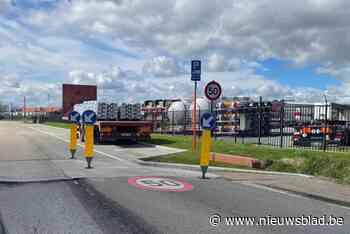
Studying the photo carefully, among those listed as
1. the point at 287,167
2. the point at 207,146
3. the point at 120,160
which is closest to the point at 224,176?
the point at 207,146

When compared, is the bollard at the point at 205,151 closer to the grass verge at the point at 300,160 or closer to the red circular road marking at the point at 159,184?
the red circular road marking at the point at 159,184

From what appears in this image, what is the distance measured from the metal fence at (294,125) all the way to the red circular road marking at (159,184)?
6.87 meters

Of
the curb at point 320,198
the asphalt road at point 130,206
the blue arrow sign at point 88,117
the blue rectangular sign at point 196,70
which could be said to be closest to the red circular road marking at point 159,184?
the asphalt road at point 130,206

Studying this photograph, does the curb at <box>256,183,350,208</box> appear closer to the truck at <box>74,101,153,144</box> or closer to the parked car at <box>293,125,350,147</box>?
the parked car at <box>293,125,350,147</box>

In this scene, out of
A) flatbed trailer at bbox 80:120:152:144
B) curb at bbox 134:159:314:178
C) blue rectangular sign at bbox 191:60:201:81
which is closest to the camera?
curb at bbox 134:159:314:178

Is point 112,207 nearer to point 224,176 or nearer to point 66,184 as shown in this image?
point 66,184

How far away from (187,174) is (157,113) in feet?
74.2

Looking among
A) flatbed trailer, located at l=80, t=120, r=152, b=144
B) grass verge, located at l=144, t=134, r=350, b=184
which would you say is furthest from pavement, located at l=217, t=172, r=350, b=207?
flatbed trailer, located at l=80, t=120, r=152, b=144

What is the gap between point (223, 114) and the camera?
30000 millimetres

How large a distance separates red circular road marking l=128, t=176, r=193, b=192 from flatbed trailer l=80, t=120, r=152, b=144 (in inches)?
415

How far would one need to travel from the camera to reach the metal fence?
55.7 ft

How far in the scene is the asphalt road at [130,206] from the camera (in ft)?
18.7

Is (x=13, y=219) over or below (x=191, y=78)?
below

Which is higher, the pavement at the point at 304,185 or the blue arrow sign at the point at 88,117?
the blue arrow sign at the point at 88,117
